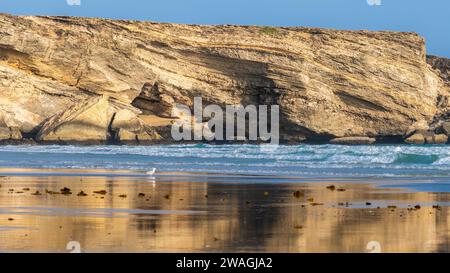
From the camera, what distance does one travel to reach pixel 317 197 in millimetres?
16391

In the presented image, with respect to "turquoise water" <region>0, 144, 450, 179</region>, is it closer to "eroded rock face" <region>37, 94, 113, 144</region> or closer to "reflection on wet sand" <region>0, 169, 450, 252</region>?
"reflection on wet sand" <region>0, 169, 450, 252</region>

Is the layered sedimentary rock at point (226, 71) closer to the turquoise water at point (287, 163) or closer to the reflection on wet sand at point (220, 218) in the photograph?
the turquoise water at point (287, 163)

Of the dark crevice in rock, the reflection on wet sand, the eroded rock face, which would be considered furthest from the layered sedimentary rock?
the reflection on wet sand

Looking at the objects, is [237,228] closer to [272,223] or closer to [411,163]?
[272,223]

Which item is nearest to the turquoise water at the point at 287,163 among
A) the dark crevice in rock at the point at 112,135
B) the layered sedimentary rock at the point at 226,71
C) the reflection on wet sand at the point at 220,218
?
the reflection on wet sand at the point at 220,218

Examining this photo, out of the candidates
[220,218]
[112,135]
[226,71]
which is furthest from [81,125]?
[220,218]

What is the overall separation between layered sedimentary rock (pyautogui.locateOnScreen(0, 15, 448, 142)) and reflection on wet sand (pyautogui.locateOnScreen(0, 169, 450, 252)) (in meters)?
39.2

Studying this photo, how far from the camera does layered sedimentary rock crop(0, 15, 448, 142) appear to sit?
196ft

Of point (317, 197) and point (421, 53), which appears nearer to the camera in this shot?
point (317, 197)

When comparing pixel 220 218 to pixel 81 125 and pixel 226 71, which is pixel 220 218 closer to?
pixel 81 125

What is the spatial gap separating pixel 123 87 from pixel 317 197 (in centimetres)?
4562

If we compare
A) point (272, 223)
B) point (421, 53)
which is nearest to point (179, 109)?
point (421, 53)
